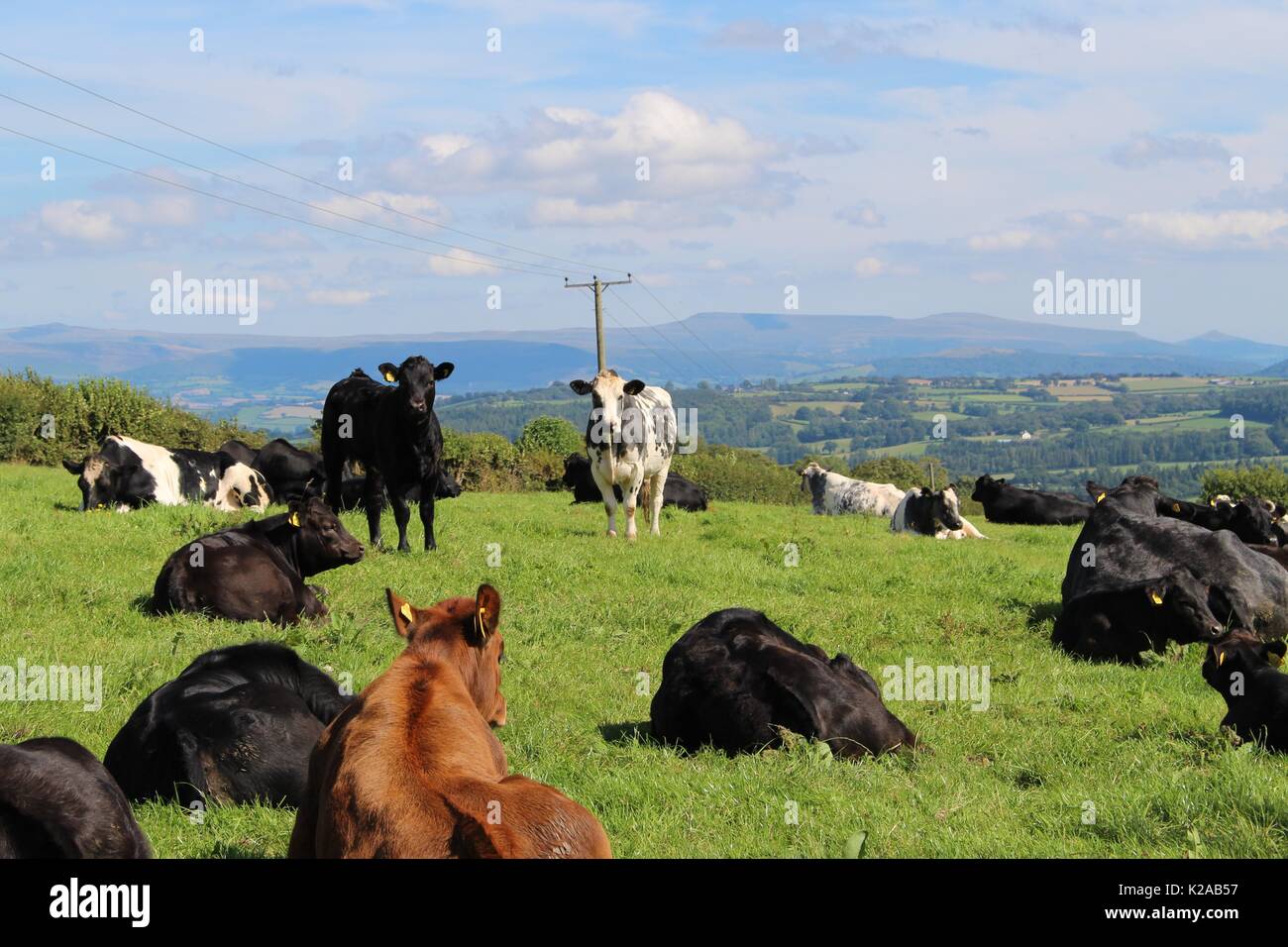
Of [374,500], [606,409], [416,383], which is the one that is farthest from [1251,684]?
[606,409]

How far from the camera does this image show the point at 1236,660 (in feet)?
28.6

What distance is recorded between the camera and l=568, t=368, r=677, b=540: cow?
62.5 ft

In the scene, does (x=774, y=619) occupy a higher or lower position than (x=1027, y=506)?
higher

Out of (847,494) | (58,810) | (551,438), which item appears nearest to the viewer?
(58,810)

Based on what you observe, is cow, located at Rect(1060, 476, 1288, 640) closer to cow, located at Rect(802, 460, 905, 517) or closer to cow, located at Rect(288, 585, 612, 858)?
cow, located at Rect(288, 585, 612, 858)

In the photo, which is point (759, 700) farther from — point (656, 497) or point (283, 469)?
point (283, 469)

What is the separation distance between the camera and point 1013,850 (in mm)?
5945

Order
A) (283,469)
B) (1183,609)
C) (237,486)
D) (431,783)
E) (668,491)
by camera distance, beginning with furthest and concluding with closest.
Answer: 1. (668,491)
2. (283,469)
3. (237,486)
4. (1183,609)
5. (431,783)

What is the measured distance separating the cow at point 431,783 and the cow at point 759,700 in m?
3.06

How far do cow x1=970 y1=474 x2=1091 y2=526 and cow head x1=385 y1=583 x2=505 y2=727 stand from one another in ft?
86.7

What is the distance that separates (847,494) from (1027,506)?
4.60 meters
